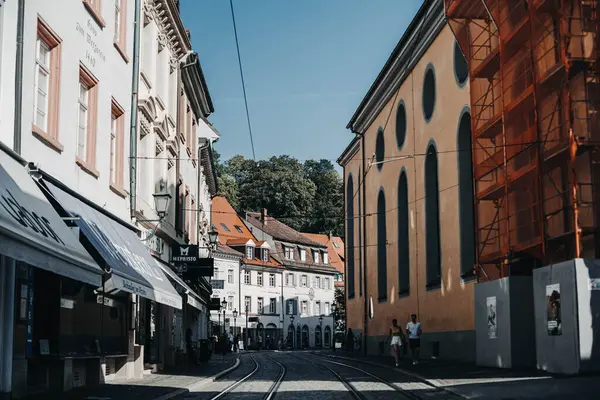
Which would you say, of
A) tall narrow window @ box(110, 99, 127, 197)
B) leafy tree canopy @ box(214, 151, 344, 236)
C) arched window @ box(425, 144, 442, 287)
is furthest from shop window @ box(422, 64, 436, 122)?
leafy tree canopy @ box(214, 151, 344, 236)

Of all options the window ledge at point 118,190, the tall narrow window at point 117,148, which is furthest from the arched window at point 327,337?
the tall narrow window at point 117,148

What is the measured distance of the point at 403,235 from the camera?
37938mm

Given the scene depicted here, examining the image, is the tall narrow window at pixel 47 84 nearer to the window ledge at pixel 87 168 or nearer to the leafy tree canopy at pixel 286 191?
the window ledge at pixel 87 168

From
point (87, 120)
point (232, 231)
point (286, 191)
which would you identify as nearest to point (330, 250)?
point (286, 191)

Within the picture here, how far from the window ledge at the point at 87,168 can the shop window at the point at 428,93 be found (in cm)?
1774

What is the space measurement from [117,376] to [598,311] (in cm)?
1072

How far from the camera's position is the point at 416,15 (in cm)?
3209

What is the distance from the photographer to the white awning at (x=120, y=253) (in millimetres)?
14242

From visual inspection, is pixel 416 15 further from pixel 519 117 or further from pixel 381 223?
pixel 381 223

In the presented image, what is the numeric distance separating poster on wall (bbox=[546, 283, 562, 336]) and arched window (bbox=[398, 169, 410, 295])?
18.7 m

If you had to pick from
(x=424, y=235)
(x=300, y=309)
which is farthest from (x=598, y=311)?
(x=300, y=309)

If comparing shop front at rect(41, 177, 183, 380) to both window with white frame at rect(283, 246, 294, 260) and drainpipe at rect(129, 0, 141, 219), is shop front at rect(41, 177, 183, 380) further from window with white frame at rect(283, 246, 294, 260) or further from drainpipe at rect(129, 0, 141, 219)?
window with white frame at rect(283, 246, 294, 260)

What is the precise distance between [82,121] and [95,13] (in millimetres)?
2195

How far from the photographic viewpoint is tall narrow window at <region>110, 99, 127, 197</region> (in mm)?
19734
